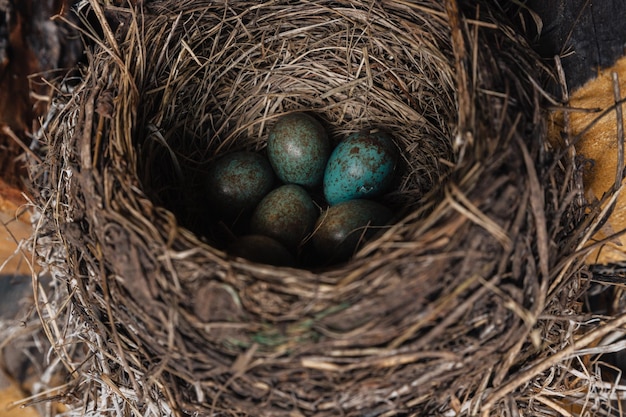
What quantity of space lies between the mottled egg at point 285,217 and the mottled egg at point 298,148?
81 mm

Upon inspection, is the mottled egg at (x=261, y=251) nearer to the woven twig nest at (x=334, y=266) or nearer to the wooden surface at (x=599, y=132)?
the woven twig nest at (x=334, y=266)

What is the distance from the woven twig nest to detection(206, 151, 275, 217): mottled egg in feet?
0.23

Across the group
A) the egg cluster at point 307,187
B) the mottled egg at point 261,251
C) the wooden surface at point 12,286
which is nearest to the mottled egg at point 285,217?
the egg cluster at point 307,187

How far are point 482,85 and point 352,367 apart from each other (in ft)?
2.06

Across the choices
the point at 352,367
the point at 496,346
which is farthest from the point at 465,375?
the point at 352,367

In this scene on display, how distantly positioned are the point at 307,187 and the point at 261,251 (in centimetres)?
41

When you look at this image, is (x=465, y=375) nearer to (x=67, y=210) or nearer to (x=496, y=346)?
(x=496, y=346)

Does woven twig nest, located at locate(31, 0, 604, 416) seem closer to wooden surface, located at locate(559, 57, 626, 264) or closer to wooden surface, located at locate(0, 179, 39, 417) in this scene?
wooden surface, located at locate(559, 57, 626, 264)

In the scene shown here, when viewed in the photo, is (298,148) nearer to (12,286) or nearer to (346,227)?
(346,227)

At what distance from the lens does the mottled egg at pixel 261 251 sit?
1.27m

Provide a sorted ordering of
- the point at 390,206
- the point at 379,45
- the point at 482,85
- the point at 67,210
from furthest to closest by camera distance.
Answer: the point at 390,206 → the point at 379,45 → the point at 67,210 → the point at 482,85

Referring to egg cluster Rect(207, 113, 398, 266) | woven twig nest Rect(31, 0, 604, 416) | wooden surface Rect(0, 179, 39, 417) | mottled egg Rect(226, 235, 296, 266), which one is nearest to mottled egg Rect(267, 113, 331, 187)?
egg cluster Rect(207, 113, 398, 266)

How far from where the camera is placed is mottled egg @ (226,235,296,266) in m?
1.27

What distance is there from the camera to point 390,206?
163 centimetres
